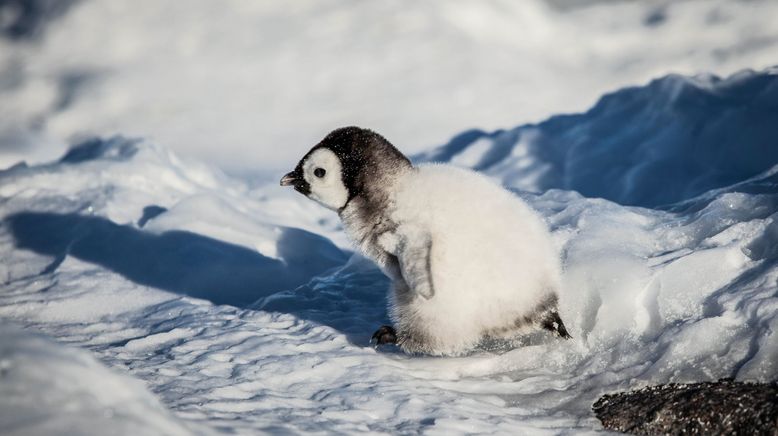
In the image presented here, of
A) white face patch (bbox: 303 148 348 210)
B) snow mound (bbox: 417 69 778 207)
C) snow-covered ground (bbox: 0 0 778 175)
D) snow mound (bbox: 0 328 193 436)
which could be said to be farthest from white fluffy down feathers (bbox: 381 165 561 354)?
snow-covered ground (bbox: 0 0 778 175)

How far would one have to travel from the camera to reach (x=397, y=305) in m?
3.58

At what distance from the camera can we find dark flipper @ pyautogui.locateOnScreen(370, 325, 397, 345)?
361cm

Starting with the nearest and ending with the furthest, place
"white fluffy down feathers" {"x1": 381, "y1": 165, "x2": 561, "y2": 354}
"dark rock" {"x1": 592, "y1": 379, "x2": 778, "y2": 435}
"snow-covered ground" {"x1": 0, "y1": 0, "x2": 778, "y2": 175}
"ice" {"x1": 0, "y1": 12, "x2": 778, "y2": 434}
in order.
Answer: "dark rock" {"x1": 592, "y1": 379, "x2": 778, "y2": 435}, "ice" {"x1": 0, "y1": 12, "x2": 778, "y2": 434}, "white fluffy down feathers" {"x1": 381, "y1": 165, "x2": 561, "y2": 354}, "snow-covered ground" {"x1": 0, "y1": 0, "x2": 778, "y2": 175}

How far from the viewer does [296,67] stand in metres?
8.89

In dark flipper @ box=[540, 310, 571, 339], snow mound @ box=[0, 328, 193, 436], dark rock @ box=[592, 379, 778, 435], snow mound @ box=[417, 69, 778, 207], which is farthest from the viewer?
snow mound @ box=[417, 69, 778, 207]

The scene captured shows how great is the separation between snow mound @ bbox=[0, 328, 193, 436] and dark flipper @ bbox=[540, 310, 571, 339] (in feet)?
5.84

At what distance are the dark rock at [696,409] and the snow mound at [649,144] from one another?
300 cm

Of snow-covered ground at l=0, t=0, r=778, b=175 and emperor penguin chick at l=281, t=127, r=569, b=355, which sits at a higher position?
snow-covered ground at l=0, t=0, r=778, b=175

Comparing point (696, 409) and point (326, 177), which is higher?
point (326, 177)

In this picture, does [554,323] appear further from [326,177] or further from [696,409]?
[326,177]

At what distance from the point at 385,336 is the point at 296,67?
A: 19.1 ft

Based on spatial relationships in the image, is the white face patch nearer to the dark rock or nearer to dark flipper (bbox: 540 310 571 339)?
dark flipper (bbox: 540 310 571 339)

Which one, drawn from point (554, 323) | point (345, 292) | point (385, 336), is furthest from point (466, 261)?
point (345, 292)

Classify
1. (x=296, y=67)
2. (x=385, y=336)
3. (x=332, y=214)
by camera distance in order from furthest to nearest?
(x=296, y=67) < (x=332, y=214) < (x=385, y=336)
